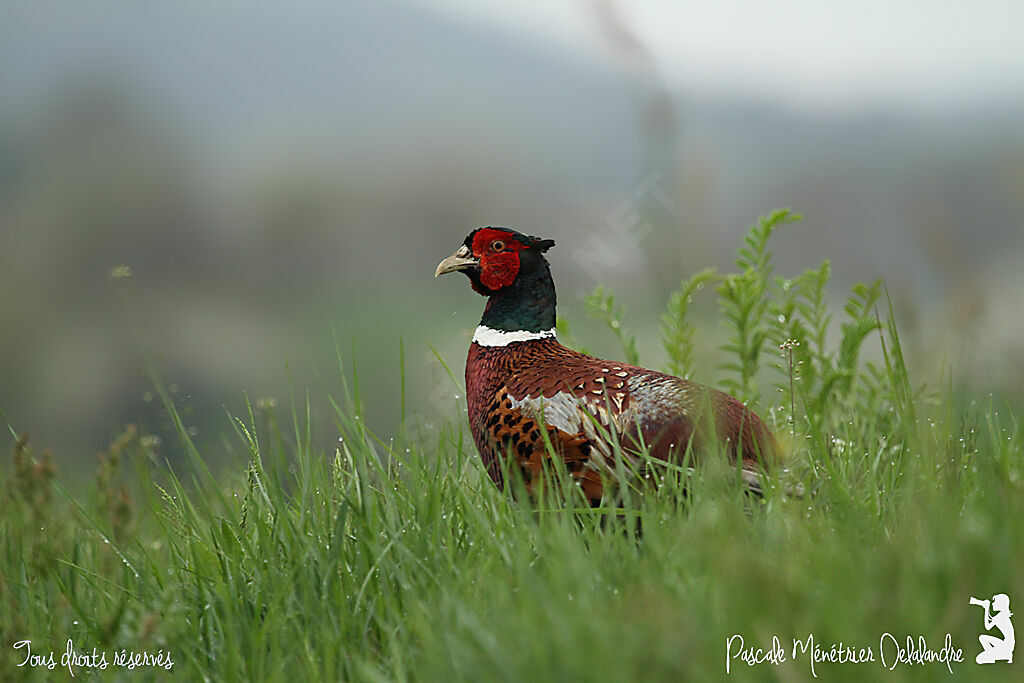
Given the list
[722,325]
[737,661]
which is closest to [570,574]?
[737,661]

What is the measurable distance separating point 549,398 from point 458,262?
697 millimetres

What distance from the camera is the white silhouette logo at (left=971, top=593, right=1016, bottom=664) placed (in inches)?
56.8

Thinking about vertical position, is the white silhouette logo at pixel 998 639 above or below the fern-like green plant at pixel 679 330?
below

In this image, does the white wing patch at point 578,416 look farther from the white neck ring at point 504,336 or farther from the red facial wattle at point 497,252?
the red facial wattle at point 497,252

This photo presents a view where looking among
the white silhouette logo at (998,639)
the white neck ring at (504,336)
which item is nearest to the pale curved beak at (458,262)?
the white neck ring at (504,336)

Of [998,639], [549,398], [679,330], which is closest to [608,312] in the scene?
[679,330]

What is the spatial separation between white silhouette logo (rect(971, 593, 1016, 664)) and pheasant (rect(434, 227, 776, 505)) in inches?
37.1

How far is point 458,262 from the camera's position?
3242mm

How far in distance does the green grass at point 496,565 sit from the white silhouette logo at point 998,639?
18 mm

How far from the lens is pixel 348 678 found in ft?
6.40

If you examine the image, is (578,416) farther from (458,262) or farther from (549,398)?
(458,262)

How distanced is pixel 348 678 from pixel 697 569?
0.83 m

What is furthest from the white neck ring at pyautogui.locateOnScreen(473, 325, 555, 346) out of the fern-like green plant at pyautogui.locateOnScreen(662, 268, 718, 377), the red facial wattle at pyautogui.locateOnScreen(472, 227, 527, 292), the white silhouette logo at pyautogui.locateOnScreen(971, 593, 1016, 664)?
the white silhouette logo at pyautogui.locateOnScreen(971, 593, 1016, 664)

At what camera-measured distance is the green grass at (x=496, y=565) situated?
149 centimetres
